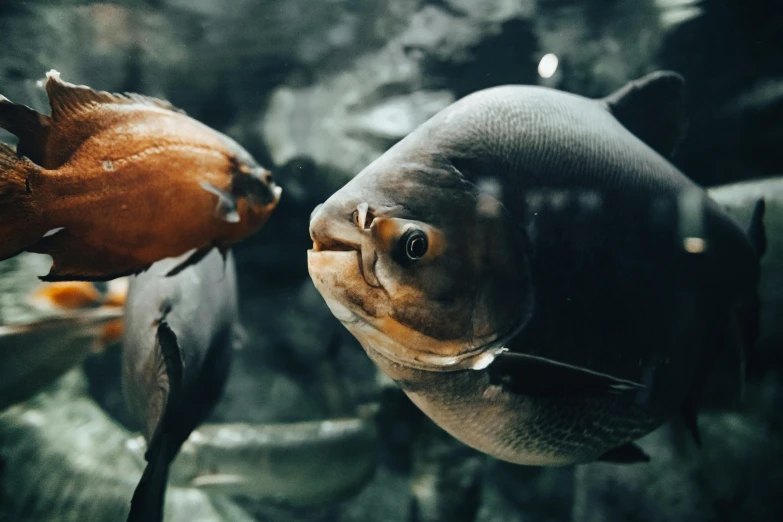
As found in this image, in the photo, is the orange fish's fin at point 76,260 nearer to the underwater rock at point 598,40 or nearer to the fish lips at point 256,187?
the fish lips at point 256,187

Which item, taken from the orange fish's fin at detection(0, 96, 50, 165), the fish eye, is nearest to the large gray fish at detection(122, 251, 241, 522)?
the orange fish's fin at detection(0, 96, 50, 165)

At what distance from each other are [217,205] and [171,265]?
0.63 meters

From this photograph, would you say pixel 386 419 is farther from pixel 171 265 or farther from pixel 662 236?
pixel 662 236

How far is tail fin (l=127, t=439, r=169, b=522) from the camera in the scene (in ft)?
4.86

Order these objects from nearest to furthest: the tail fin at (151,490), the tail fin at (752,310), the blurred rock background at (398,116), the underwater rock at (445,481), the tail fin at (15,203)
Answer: the tail fin at (15,203)
the tail fin at (151,490)
the tail fin at (752,310)
the blurred rock background at (398,116)
the underwater rock at (445,481)

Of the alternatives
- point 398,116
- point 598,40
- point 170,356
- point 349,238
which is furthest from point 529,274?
point 598,40

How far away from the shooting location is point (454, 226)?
110 centimetres

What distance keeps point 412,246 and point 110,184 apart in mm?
985

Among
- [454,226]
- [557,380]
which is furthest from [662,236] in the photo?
[454,226]

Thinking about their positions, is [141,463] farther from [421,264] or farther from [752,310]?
[752,310]

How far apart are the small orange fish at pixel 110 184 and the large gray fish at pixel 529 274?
708 mm

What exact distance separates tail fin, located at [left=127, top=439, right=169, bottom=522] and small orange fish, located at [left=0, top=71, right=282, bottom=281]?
2.15 feet

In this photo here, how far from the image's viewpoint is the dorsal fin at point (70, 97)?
127cm

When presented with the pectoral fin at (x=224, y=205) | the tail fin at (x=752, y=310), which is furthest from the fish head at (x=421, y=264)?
the tail fin at (x=752, y=310)
